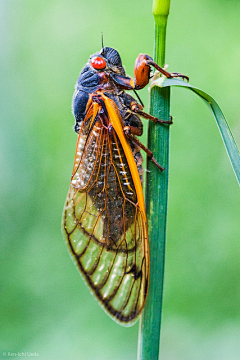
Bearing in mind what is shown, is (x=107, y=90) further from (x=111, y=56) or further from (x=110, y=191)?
(x=110, y=191)

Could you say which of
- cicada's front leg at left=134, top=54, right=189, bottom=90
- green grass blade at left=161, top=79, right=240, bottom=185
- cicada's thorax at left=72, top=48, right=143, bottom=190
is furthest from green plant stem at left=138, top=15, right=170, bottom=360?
cicada's thorax at left=72, top=48, right=143, bottom=190

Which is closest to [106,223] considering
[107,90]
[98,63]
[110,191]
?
[110,191]

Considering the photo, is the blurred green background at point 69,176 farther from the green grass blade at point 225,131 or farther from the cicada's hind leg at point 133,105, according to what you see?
the green grass blade at point 225,131

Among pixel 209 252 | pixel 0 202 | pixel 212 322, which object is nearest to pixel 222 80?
pixel 209 252

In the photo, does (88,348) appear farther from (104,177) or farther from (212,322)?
(104,177)

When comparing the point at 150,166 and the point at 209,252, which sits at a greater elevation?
the point at 150,166
